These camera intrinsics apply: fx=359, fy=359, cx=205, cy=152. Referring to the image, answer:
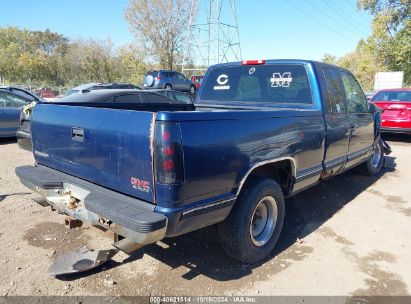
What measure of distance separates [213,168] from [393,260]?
2321mm

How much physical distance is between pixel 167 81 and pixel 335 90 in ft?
73.5

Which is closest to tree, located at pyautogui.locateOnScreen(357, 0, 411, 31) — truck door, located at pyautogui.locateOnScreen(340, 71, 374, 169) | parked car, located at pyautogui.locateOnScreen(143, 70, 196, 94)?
parked car, located at pyautogui.locateOnScreen(143, 70, 196, 94)

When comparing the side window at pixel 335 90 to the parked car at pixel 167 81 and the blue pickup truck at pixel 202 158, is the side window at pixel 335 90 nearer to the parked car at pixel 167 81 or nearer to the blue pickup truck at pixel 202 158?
the blue pickup truck at pixel 202 158

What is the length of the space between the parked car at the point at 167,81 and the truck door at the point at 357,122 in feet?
67.4

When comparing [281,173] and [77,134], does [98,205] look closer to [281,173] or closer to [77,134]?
[77,134]

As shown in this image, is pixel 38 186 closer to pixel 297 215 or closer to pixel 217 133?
pixel 217 133

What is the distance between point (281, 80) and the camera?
457 centimetres

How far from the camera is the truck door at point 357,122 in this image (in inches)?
200

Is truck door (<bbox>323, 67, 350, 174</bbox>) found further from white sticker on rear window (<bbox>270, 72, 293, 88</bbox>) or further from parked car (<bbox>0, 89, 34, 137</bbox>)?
parked car (<bbox>0, 89, 34, 137</bbox>)

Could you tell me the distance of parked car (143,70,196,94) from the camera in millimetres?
25609

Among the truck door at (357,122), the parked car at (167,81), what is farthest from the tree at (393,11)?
the truck door at (357,122)

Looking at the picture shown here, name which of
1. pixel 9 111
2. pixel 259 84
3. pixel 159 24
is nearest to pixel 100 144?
pixel 259 84

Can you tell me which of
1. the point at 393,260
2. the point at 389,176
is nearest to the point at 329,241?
A: the point at 393,260

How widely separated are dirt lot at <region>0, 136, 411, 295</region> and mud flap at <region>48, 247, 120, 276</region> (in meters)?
0.07
